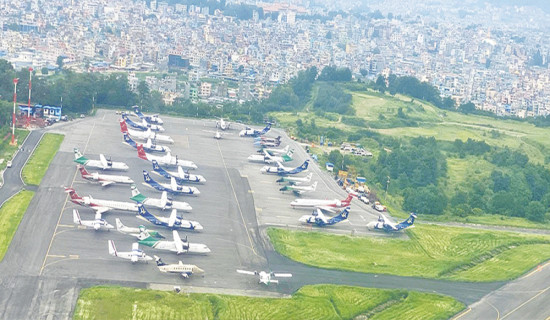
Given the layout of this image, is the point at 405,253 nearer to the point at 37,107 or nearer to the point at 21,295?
the point at 21,295

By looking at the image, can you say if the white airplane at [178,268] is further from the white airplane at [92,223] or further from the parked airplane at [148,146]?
the parked airplane at [148,146]

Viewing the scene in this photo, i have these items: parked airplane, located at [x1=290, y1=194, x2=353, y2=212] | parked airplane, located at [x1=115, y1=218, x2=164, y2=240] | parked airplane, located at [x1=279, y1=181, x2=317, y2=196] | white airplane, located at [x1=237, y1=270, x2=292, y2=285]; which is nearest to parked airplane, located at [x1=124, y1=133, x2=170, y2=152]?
parked airplane, located at [x1=279, y1=181, x2=317, y2=196]

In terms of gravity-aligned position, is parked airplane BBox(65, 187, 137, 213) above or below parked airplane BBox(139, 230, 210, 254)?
above

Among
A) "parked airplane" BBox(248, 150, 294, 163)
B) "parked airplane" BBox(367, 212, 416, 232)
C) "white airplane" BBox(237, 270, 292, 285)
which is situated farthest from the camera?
"parked airplane" BBox(248, 150, 294, 163)

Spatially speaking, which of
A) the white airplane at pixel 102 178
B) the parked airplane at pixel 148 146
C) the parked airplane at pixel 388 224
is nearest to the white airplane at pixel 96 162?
the white airplane at pixel 102 178

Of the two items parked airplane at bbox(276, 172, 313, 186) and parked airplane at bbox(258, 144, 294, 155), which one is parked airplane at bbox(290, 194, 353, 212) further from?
parked airplane at bbox(258, 144, 294, 155)

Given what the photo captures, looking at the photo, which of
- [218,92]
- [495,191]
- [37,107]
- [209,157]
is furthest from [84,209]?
[218,92]

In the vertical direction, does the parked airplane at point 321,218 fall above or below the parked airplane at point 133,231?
above
